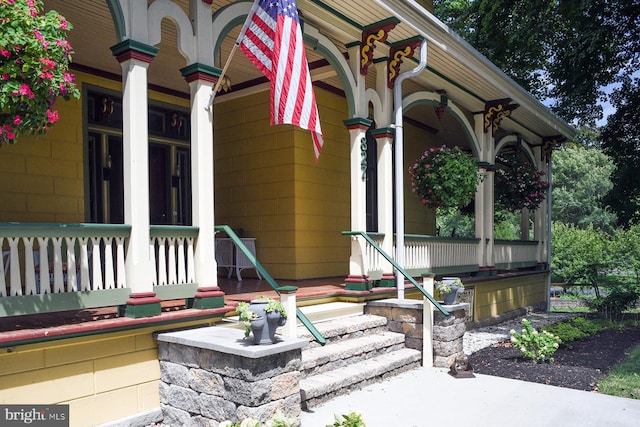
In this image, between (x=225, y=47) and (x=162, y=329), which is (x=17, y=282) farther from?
(x=225, y=47)

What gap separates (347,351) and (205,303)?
4.90 feet

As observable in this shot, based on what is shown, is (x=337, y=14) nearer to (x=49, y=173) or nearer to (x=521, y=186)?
(x=49, y=173)

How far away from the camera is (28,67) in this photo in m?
2.86

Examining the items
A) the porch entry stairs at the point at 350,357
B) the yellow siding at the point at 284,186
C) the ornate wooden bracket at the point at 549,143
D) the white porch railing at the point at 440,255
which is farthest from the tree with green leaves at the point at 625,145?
the porch entry stairs at the point at 350,357

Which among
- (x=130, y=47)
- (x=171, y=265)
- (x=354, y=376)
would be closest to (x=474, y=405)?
(x=354, y=376)

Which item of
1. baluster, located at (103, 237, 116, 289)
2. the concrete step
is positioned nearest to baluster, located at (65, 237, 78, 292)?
baluster, located at (103, 237, 116, 289)

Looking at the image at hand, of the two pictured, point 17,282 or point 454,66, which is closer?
point 17,282

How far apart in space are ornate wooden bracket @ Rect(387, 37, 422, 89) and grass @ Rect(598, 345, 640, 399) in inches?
167

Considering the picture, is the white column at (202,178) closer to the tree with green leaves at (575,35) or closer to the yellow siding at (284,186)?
the yellow siding at (284,186)

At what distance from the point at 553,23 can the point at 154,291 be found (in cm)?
1013

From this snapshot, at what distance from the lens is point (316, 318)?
18.1 ft

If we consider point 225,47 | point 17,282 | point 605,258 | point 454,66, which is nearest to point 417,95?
point 454,66

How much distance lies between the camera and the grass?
4.97 meters

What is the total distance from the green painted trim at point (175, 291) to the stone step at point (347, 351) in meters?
1.17
